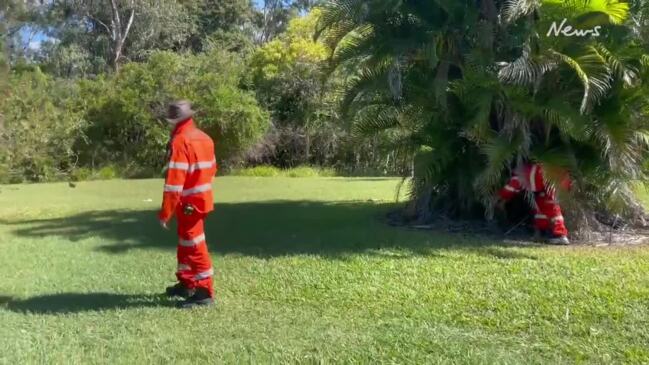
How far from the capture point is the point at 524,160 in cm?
1004

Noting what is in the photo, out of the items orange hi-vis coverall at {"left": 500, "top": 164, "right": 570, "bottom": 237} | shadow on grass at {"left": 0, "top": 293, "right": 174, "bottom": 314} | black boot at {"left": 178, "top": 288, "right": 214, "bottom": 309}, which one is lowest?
shadow on grass at {"left": 0, "top": 293, "right": 174, "bottom": 314}

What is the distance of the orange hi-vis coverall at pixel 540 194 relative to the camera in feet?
31.7

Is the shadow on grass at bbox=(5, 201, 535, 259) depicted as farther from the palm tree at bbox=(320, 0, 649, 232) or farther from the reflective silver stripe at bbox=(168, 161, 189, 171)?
the reflective silver stripe at bbox=(168, 161, 189, 171)

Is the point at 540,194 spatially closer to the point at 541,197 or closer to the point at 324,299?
the point at 541,197

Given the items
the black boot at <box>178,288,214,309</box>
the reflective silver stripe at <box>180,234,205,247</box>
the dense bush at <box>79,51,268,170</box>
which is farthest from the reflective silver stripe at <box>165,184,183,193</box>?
the dense bush at <box>79,51,268,170</box>

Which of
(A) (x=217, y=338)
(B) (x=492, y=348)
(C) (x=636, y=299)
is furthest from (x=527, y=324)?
(A) (x=217, y=338)

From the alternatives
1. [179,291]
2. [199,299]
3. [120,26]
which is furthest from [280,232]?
[120,26]

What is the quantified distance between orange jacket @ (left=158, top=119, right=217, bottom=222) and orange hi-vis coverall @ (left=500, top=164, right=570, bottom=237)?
198 inches

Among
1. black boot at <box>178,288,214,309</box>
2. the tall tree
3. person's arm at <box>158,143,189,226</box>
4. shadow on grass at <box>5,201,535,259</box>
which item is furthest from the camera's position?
the tall tree

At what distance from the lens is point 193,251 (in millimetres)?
6508

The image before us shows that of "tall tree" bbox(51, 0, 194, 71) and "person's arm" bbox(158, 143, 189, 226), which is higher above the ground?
"tall tree" bbox(51, 0, 194, 71)

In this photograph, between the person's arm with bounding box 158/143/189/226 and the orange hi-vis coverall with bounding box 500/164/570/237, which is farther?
the orange hi-vis coverall with bounding box 500/164/570/237

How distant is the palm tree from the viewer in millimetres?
9297

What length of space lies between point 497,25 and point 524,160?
204cm
